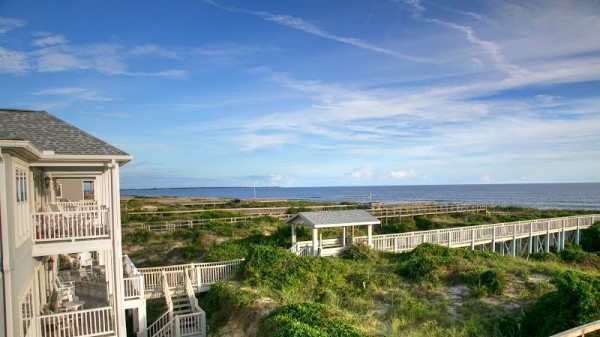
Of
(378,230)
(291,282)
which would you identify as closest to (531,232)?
(378,230)

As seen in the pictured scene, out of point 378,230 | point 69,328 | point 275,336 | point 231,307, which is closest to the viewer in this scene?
point 275,336

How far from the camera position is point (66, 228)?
11375 millimetres

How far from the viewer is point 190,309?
52.4ft

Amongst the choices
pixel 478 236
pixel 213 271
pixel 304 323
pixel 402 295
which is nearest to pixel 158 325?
pixel 213 271

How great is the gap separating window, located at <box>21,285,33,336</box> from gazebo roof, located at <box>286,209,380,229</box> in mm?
13973

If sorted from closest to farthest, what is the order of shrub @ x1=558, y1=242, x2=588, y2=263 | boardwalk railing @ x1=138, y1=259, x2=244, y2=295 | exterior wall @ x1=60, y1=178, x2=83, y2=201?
boardwalk railing @ x1=138, y1=259, x2=244, y2=295, exterior wall @ x1=60, y1=178, x2=83, y2=201, shrub @ x1=558, y1=242, x2=588, y2=263

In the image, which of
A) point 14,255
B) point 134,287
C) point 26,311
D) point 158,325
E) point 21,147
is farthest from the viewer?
point 158,325

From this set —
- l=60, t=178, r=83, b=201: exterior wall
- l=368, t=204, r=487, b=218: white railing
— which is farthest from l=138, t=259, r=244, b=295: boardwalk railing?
l=368, t=204, r=487, b=218: white railing

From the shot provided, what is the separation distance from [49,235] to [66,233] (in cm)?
79

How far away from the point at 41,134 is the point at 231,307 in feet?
26.9

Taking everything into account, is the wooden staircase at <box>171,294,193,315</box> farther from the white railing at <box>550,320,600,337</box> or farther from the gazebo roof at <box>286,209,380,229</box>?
the white railing at <box>550,320,600,337</box>

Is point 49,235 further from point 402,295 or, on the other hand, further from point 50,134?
point 402,295

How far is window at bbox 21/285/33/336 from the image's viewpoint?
9.05 meters

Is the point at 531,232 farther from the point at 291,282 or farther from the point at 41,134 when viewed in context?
the point at 41,134
